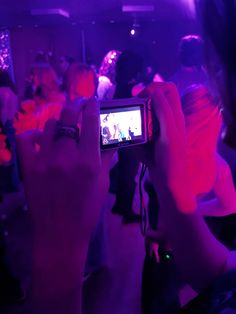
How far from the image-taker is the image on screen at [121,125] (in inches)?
25.5

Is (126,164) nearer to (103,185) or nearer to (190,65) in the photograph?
(190,65)

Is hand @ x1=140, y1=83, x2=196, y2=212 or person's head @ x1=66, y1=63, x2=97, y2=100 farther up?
person's head @ x1=66, y1=63, x2=97, y2=100

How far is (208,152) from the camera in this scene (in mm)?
1262

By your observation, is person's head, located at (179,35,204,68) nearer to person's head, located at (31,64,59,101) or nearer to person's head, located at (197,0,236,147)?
person's head, located at (31,64,59,101)

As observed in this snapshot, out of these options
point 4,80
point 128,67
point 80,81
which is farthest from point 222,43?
point 4,80

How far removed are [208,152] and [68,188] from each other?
95 centimetres

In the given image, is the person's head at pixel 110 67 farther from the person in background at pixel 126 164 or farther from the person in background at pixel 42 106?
the person in background at pixel 42 106

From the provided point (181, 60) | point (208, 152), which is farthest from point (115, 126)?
point (181, 60)

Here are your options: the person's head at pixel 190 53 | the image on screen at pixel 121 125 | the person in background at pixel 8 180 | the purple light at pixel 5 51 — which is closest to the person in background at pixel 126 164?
the person's head at pixel 190 53

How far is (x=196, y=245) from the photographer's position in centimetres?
56

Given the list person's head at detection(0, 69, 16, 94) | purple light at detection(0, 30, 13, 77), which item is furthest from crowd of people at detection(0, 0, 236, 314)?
purple light at detection(0, 30, 13, 77)

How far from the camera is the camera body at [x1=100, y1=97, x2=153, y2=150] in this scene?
0.64 meters

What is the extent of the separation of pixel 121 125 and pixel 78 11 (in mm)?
7385

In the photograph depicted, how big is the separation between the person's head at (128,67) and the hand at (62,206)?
2.16 metres
